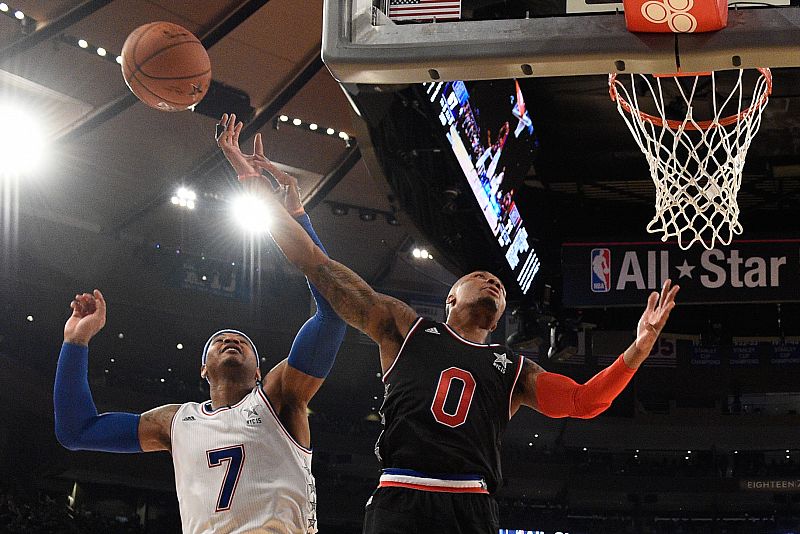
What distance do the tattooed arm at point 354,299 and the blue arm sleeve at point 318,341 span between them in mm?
391

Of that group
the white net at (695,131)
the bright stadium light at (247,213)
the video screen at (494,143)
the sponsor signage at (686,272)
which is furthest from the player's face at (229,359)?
the bright stadium light at (247,213)

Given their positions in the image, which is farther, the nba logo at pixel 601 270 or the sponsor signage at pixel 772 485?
the sponsor signage at pixel 772 485

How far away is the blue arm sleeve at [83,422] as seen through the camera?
4758 mm

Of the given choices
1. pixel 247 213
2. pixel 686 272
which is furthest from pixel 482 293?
pixel 247 213

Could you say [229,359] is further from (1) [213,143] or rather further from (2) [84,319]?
(1) [213,143]

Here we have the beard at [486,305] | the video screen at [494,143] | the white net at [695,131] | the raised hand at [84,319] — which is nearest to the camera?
the beard at [486,305]

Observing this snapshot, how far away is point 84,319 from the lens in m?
4.91

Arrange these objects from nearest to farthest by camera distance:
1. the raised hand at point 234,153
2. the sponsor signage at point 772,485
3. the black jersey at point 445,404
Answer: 1. the black jersey at point 445,404
2. the raised hand at point 234,153
3. the sponsor signage at point 772,485

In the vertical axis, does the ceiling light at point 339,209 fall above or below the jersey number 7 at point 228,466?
below

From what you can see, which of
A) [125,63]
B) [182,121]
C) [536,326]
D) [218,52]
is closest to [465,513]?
[125,63]

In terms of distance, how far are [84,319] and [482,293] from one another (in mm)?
2038

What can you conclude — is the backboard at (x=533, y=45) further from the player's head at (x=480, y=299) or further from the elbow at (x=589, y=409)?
the elbow at (x=589, y=409)

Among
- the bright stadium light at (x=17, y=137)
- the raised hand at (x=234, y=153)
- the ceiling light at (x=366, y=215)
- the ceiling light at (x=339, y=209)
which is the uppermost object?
the raised hand at (x=234, y=153)

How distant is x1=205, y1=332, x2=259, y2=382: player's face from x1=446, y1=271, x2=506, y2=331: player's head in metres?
1.19
